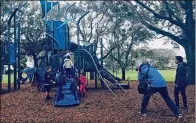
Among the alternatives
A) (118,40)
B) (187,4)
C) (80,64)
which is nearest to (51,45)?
(80,64)

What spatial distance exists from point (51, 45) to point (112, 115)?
27.8ft

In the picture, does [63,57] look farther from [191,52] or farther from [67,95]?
[191,52]

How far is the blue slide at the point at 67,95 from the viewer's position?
11.6m

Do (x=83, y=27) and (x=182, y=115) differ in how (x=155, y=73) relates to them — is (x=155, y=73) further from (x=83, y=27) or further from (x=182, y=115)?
(x=83, y=27)

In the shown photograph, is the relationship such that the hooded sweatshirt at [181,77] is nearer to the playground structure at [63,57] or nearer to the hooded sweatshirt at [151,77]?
the hooded sweatshirt at [151,77]

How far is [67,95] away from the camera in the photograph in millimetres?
12148

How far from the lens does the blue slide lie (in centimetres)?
1156

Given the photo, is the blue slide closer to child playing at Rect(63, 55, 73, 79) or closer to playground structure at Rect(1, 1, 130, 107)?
playground structure at Rect(1, 1, 130, 107)

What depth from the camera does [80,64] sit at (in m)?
16.5

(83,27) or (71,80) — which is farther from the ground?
(83,27)

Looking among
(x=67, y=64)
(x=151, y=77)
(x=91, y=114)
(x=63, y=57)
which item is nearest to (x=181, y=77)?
(x=151, y=77)

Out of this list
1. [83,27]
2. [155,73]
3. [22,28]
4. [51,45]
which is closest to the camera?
[155,73]

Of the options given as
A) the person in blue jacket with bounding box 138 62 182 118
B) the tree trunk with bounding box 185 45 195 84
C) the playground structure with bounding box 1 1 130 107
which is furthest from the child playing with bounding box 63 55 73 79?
the tree trunk with bounding box 185 45 195 84

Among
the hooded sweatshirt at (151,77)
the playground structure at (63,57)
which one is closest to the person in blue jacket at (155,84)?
the hooded sweatshirt at (151,77)
